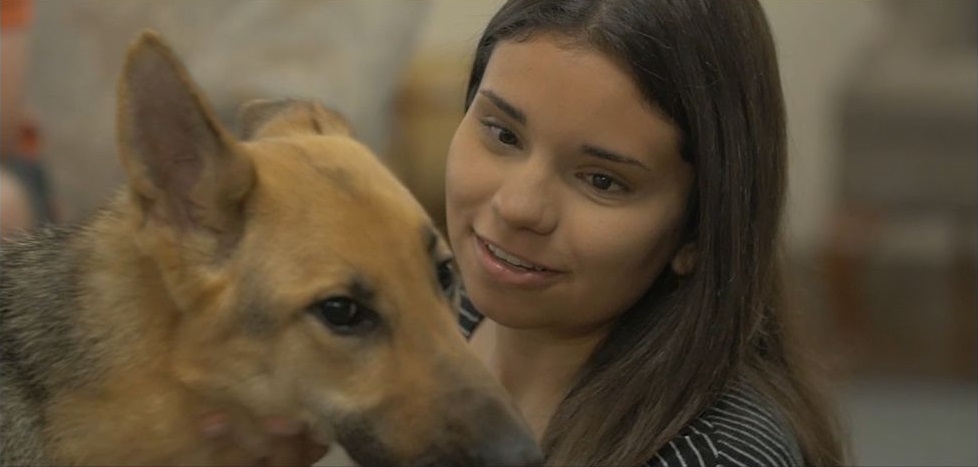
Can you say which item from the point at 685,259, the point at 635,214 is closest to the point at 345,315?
the point at 635,214

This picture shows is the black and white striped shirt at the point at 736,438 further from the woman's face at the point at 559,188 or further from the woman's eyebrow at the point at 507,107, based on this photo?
the woman's eyebrow at the point at 507,107

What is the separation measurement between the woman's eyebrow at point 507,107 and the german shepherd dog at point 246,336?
0.20 meters

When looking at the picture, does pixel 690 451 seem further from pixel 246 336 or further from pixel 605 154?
pixel 246 336

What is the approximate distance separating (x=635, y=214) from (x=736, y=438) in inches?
10.1

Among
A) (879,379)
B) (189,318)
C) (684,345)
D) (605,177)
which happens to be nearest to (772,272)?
(684,345)

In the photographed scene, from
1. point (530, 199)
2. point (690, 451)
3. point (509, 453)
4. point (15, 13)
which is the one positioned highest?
point (15, 13)

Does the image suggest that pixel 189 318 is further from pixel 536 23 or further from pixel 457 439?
pixel 536 23

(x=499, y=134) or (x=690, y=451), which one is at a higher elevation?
(x=499, y=134)

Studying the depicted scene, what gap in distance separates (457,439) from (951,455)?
247 cm

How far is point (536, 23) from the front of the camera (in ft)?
4.58

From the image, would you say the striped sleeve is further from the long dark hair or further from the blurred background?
the blurred background

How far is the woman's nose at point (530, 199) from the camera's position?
1.32 meters

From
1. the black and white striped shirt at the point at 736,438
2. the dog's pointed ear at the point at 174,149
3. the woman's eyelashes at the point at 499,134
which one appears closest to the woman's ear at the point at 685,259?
the black and white striped shirt at the point at 736,438

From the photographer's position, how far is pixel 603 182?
1350 mm
